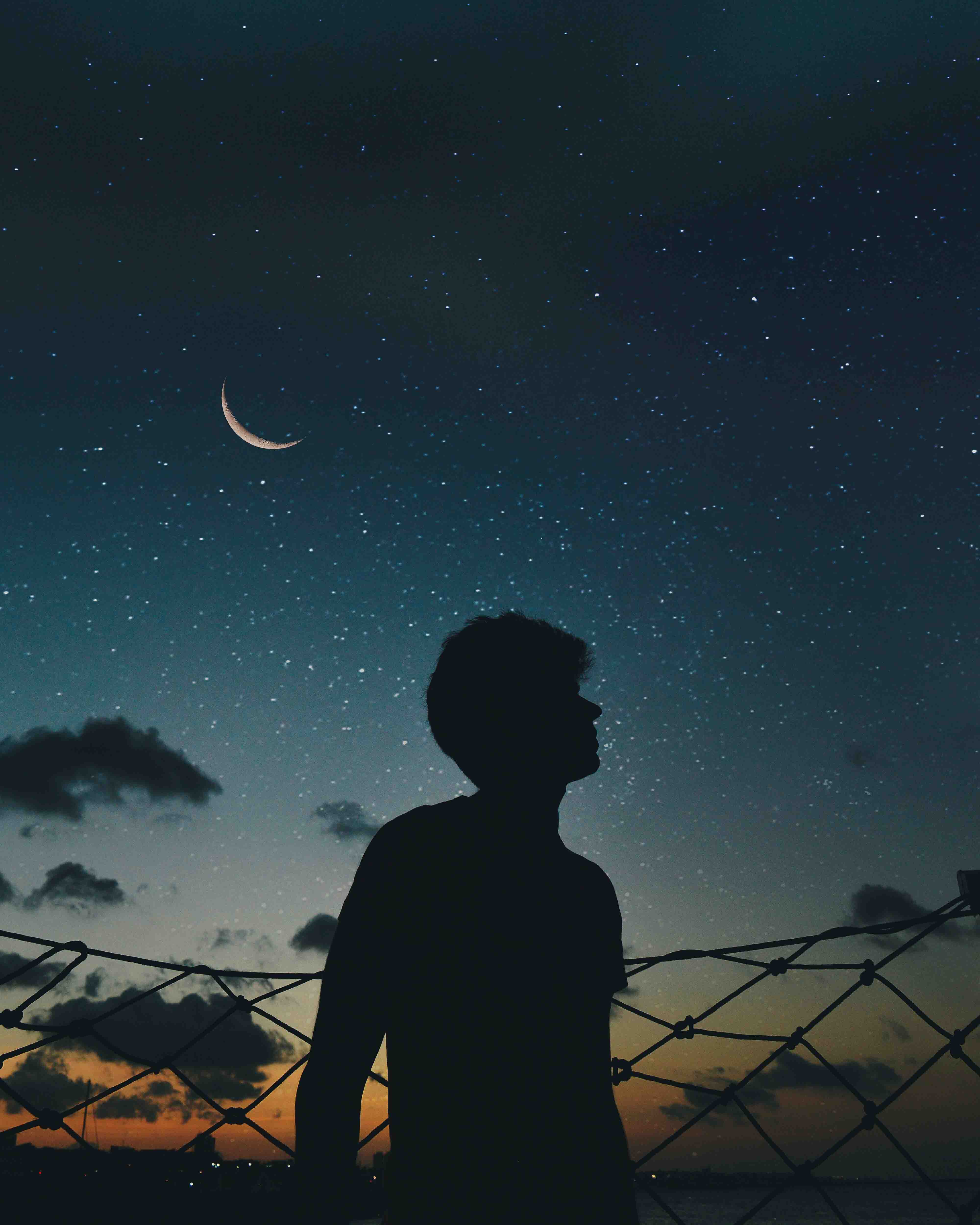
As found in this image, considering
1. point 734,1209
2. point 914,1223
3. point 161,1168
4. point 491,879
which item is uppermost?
point 491,879

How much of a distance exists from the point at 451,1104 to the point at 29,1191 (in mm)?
80857

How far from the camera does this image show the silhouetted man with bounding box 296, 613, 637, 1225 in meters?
1.19

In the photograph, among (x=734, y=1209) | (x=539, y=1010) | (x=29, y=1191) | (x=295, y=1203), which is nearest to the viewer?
(x=295, y=1203)

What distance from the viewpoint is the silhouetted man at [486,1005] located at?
1187 millimetres

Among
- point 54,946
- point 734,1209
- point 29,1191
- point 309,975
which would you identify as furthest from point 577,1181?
point 734,1209

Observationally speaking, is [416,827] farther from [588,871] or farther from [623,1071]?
[623,1071]

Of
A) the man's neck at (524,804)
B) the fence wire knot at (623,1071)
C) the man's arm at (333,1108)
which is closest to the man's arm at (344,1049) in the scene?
the man's arm at (333,1108)

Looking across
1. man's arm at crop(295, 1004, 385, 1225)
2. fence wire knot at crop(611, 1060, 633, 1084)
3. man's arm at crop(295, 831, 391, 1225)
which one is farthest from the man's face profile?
fence wire knot at crop(611, 1060, 633, 1084)

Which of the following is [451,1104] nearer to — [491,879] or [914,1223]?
[491,879]

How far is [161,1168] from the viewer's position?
3.02 m

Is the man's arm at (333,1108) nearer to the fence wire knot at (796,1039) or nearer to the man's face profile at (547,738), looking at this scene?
the man's face profile at (547,738)

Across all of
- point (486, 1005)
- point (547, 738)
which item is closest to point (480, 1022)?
point (486, 1005)

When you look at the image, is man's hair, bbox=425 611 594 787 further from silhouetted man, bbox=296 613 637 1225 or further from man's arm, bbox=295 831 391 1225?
man's arm, bbox=295 831 391 1225

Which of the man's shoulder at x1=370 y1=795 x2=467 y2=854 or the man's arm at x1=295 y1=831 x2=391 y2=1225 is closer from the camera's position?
the man's arm at x1=295 y1=831 x2=391 y2=1225
